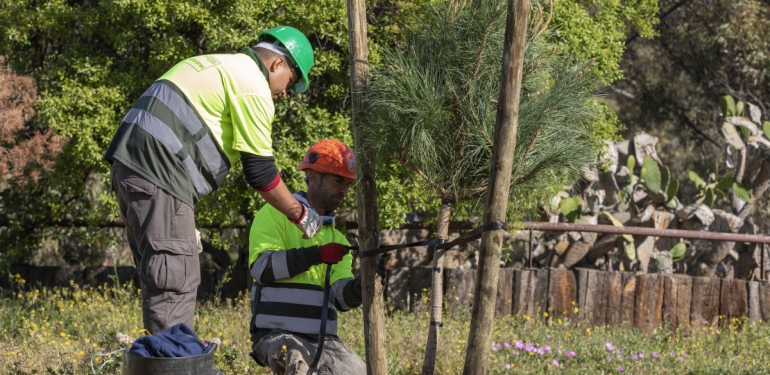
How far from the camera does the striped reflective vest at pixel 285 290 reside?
3.84 m

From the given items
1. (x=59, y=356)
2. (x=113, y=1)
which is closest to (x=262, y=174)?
(x=59, y=356)

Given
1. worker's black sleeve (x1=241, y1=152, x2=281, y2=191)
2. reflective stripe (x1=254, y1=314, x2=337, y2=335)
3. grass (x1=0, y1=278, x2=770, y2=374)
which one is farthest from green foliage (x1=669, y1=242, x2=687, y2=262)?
worker's black sleeve (x1=241, y1=152, x2=281, y2=191)

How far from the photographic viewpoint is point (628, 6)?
8.79 meters

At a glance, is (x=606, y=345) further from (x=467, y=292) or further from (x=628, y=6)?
(x=628, y=6)

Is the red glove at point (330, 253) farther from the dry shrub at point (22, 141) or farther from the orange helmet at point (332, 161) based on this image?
the dry shrub at point (22, 141)

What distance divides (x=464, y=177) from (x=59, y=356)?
2.96 m

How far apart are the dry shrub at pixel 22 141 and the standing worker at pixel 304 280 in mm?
4129

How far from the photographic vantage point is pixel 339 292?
396cm

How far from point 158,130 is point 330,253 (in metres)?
0.92

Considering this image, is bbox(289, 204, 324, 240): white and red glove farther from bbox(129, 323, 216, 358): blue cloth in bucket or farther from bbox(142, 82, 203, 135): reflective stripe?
bbox(129, 323, 216, 358): blue cloth in bucket

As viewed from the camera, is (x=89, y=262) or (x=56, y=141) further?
(x=89, y=262)

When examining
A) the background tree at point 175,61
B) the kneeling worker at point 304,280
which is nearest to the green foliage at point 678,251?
the background tree at point 175,61

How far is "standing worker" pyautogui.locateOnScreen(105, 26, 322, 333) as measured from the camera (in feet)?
11.2

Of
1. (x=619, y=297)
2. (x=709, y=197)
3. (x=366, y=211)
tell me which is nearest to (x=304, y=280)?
(x=366, y=211)
